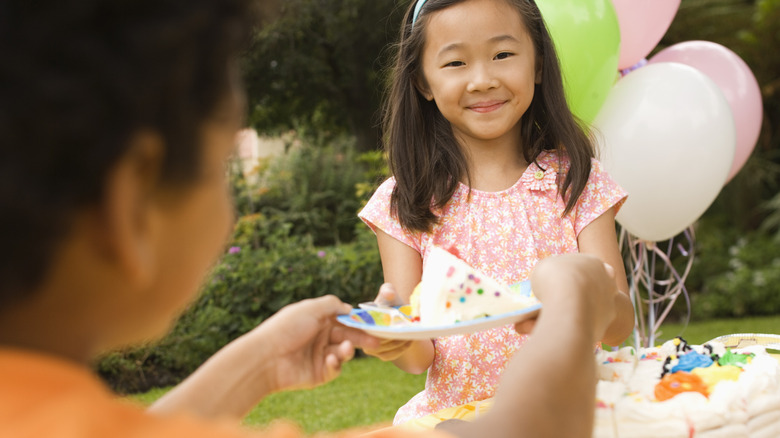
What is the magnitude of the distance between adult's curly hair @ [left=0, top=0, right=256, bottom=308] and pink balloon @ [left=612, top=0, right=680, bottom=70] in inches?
114

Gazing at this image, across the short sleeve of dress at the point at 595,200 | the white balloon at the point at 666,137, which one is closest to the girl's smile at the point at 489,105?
the short sleeve of dress at the point at 595,200

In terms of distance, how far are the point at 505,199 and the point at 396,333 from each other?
0.96 meters

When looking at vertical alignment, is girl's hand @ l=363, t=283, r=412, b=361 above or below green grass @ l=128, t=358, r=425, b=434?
above

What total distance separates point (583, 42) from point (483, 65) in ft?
3.06

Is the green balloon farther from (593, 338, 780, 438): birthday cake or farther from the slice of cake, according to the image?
the slice of cake

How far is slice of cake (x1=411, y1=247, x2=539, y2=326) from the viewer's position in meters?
1.21

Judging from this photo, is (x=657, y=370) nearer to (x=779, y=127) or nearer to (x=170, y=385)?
(x=170, y=385)

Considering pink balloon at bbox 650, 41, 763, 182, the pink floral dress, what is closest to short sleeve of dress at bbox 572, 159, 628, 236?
the pink floral dress

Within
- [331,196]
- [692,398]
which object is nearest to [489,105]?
[692,398]

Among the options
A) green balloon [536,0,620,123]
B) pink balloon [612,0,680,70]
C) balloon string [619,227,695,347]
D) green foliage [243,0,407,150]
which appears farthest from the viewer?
green foliage [243,0,407,150]

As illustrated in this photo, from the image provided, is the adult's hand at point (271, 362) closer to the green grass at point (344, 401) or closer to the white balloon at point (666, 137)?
the white balloon at point (666, 137)

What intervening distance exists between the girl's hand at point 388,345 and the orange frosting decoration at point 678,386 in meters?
0.45

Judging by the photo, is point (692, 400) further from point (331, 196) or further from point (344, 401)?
point (331, 196)

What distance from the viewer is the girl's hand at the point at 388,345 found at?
4.18 feet
